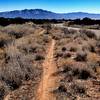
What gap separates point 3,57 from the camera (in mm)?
18094

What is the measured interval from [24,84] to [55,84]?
4.34 feet

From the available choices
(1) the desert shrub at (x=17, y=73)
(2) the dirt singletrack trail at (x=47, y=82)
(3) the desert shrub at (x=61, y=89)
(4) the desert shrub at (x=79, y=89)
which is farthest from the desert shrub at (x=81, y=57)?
(3) the desert shrub at (x=61, y=89)

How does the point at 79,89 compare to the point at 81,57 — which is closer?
the point at 79,89

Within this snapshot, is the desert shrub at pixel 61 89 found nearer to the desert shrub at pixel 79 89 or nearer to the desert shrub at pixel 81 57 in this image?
the desert shrub at pixel 79 89

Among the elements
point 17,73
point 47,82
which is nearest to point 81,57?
point 47,82

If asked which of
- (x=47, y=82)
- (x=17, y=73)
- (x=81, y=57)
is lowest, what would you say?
(x=47, y=82)

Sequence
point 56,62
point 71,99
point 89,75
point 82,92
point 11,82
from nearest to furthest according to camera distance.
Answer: point 71,99
point 82,92
point 11,82
point 89,75
point 56,62

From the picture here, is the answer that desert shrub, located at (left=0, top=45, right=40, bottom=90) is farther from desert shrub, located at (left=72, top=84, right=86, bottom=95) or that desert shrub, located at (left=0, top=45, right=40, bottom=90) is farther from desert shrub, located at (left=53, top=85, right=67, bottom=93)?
desert shrub, located at (left=72, top=84, right=86, bottom=95)

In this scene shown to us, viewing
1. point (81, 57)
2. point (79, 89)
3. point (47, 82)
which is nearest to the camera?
point (79, 89)

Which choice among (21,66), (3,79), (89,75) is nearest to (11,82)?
(3,79)

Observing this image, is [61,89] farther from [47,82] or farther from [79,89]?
[47,82]

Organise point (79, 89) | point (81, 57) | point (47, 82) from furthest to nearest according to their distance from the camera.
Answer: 1. point (81, 57)
2. point (47, 82)
3. point (79, 89)

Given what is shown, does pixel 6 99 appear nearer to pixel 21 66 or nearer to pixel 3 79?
pixel 3 79

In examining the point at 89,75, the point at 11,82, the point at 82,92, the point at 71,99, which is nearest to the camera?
the point at 71,99
